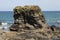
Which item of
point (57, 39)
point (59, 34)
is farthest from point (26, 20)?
point (57, 39)

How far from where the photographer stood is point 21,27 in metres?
48.7

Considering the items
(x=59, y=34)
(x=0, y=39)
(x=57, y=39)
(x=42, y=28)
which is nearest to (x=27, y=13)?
(x=42, y=28)

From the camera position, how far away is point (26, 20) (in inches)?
1977

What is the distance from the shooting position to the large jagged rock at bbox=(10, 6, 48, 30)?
48.8m

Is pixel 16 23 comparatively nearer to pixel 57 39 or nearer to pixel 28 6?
pixel 28 6

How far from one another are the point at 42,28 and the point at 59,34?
20.4 ft

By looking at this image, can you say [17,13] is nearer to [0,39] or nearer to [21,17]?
[21,17]

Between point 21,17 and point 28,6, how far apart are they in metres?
2.87

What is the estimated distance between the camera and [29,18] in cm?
5031

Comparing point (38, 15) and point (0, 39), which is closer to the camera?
point (0, 39)

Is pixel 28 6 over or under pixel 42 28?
over

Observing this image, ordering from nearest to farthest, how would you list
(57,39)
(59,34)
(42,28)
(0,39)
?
(0,39), (57,39), (59,34), (42,28)

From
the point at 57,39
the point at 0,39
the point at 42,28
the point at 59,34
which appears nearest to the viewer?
→ the point at 0,39

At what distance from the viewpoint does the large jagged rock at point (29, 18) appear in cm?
4875
